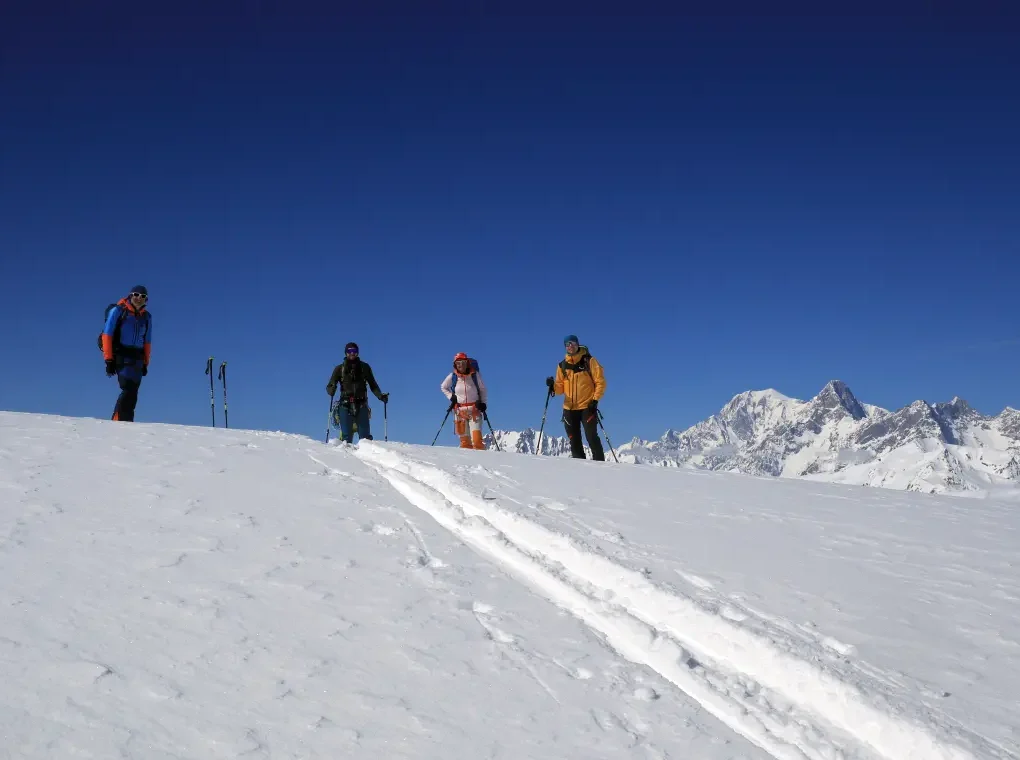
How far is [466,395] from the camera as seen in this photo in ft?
48.3

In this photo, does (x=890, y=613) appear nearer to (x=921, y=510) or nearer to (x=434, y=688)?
(x=434, y=688)

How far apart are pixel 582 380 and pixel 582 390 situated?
0.65 feet

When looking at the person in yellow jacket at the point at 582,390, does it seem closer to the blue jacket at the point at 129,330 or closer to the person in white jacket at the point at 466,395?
the person in white jacket at the point at 466,395

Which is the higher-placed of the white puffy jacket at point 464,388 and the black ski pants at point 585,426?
the white puffy jacket at point 464,388

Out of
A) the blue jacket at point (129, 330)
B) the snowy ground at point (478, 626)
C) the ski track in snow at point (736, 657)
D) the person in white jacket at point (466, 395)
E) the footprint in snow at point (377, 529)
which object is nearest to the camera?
the snowy ground at point (478, 626)

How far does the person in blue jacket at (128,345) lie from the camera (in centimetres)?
1151

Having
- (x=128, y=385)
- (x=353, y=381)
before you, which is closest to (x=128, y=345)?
(x=128, y=385)

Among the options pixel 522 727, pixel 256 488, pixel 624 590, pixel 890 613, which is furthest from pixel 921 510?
pixel 256 488

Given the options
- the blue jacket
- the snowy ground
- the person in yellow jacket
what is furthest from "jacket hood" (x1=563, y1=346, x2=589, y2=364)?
the blue jacket

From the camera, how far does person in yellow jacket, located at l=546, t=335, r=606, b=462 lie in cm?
1331

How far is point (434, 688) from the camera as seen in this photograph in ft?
11.3

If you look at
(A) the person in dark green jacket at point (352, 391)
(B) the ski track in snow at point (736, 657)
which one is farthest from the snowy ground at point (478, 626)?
(A) the person in dark green jacket at point (352, 391)

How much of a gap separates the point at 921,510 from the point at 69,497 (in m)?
9.15

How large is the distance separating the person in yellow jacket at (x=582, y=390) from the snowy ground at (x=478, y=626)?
599cm
